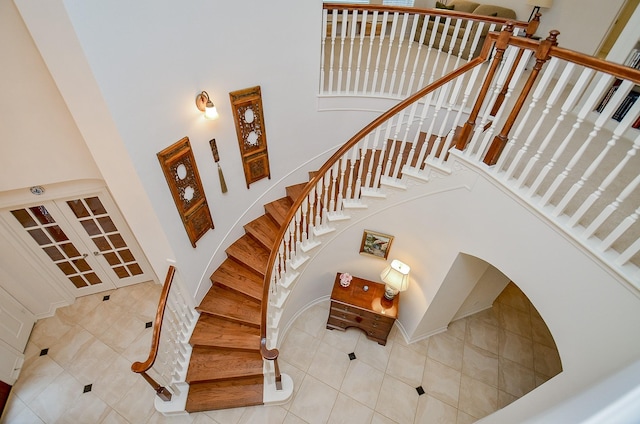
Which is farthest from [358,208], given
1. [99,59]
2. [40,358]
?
[40,358]

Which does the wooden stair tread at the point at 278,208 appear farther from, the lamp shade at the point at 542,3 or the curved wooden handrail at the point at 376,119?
the lamp shade at the point at 542,3

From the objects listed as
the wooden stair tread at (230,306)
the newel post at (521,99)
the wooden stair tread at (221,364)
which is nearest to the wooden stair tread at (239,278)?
the wooden stair tread at (230,306)

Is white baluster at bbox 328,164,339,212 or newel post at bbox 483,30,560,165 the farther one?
white baluster at bbox 328,164,339,212

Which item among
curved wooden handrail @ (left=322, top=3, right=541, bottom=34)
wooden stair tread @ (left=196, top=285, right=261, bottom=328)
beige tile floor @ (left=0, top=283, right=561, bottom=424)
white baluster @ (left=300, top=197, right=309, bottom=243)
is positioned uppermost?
curved wooden handrail @ (left=322, top=3, right=541, bottom=34)

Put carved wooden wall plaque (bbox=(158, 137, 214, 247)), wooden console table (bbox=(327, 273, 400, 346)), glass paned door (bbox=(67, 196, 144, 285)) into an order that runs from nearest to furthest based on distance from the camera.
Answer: carved wooden wall plaque (bbox=(158, 137, 214, 247))
glass paned door (bbox=(67, 196, 144, 285))
wooden console table (bbox=(327, 273, 400, 346))

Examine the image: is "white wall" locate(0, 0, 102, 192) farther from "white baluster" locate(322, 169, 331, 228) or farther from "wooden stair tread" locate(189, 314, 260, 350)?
"white baluster" locate(322, 169, 331, 228)

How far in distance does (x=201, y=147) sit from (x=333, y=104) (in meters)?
1.84

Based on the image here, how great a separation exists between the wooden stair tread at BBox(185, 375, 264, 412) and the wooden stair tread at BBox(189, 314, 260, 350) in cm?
42

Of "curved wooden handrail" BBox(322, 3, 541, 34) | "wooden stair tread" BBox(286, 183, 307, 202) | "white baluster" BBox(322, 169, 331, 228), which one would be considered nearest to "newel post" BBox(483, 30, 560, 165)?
"curved wooden handrail" BBox(322, 3, 541, 34)

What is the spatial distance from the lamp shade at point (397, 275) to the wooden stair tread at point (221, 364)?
1.70 metres

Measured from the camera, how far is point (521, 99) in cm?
214

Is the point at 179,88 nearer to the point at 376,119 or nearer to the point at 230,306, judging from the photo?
the point at 376,119

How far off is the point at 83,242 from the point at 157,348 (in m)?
2.15

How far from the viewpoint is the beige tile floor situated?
341 centimetres
